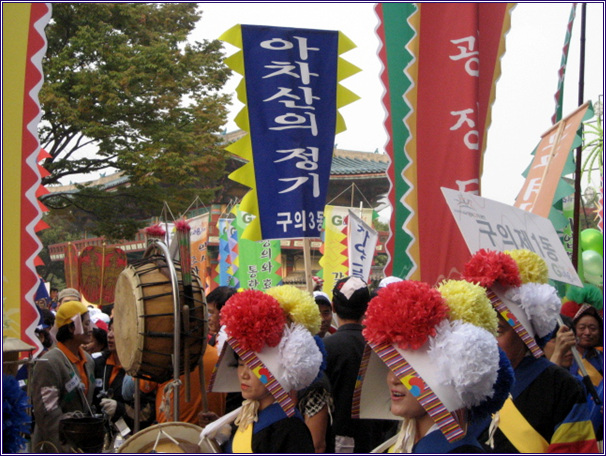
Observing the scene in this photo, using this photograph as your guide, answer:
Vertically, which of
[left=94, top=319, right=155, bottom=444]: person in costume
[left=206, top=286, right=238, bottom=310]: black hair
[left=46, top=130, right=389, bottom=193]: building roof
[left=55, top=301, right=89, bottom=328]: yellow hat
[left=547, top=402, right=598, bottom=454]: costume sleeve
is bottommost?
[left=94, top=319, right=155, bottom=444]: person in costume

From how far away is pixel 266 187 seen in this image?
4.75m

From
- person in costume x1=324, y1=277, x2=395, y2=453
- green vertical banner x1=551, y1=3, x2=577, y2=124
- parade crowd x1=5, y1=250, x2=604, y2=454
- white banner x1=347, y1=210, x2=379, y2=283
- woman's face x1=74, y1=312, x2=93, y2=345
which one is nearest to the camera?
parade crowd x1=5, y1=250, x2=604, y2=454

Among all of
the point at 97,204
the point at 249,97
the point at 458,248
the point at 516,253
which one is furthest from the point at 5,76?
the point at 97,204

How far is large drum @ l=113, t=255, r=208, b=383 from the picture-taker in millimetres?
3504

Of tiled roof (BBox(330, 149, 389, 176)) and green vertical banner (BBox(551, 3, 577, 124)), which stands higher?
tiled roof (BBox(330, 149, 389, 176))

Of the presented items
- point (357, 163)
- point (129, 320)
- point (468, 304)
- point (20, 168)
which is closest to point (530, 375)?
point (468, 304)

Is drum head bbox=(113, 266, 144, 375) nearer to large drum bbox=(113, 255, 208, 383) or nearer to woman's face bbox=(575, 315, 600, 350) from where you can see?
large drum bbox=(113, 255, 208, 383)

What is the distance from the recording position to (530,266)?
12.0 ft

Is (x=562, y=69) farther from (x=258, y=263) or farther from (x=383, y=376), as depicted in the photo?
(x=258, y=263)

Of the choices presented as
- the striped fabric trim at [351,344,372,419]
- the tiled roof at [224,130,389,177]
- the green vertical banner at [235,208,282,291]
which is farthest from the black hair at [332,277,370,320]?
the tiled roof at [224,130,389,177]

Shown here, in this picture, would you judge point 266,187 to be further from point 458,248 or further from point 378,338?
point 378,338

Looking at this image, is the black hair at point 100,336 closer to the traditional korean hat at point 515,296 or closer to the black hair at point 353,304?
the black hair at point 353,304

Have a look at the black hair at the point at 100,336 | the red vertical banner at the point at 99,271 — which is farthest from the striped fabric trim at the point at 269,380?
the red vertical banner at the point at 99,271

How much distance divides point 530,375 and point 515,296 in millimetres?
381
